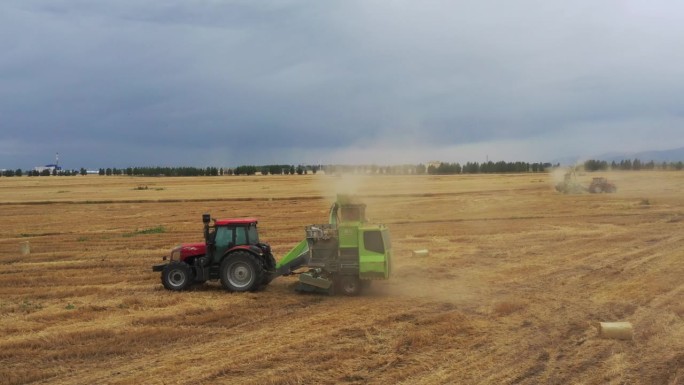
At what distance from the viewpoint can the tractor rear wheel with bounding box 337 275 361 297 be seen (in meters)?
16.8

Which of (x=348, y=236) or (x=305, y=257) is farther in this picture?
(x=305, y=257)

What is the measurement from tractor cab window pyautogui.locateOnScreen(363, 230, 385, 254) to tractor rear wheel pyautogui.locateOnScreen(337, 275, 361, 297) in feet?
3.54

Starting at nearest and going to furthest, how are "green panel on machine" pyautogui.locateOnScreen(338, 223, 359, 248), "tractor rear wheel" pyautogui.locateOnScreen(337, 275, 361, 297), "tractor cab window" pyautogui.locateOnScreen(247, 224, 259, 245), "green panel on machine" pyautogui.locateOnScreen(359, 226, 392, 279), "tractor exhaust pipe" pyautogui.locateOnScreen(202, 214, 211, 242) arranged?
"green panel on machine" pyautogui.locateOnScreen(359, 226, 392, 279)
"green panel on machine" pyautogui.locateOnScreen(338, 223, 359, 248)
"tractor exhaust pipe" pyautogui.locateOnScreen(202, 214, 211, 242)
"tractor rear wheel" pyautogui.locateOnScreen(337, 275, 361, 297)
"tractor cab window" pyautogui.locateOnScreen(247, 224, 259, 245)

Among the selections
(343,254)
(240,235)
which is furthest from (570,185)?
(240,235)

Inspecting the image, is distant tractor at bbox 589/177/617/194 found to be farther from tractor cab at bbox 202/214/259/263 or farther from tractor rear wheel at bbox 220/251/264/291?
tractor rear wheel at bbox 220/251/264/291

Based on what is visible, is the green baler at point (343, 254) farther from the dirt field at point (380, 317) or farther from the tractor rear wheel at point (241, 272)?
the tractor rear wheel at point (241, 272)

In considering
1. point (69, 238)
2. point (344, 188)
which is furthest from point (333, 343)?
point (69, 238)

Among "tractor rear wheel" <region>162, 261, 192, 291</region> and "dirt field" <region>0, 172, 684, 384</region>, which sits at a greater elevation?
"tractor rear wheel" <region>162, 261, 192, 291</region>

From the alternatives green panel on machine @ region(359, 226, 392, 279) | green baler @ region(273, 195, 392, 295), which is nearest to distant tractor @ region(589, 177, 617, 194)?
green baler @ region(273, 195, 392, 295)

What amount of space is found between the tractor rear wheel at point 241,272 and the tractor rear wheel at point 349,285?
2.19 m

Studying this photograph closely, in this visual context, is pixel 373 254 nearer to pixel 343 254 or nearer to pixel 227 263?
pixel 343 254

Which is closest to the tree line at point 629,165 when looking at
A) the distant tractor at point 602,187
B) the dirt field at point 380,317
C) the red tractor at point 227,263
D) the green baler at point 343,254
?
the distant tractor at point 602,187

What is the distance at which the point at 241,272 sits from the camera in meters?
17.2

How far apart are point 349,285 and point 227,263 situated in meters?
3.41
